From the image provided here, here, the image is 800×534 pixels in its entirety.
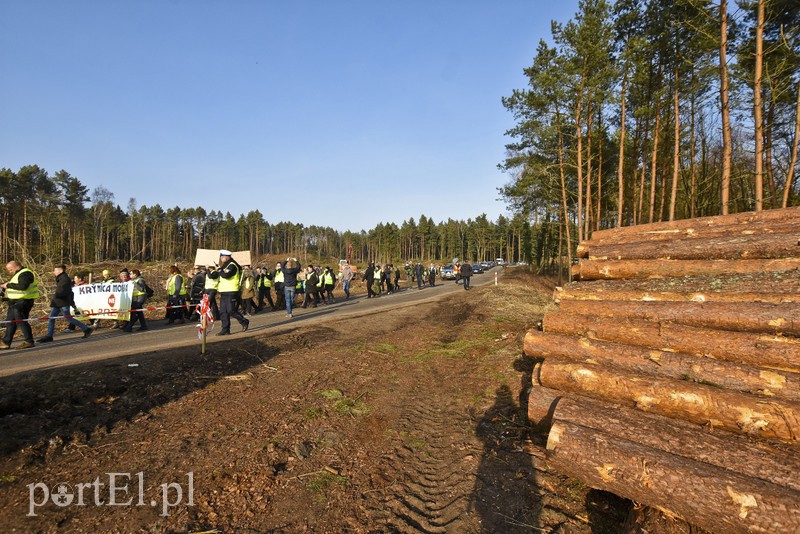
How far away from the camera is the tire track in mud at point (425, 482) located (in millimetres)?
3160

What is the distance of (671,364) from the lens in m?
4.27

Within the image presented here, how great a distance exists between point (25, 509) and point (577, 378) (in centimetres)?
534

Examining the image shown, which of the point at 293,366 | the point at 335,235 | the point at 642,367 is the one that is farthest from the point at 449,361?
the point at 335,235

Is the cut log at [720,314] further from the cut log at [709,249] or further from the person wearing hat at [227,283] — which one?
the person wearing hat at [227,283]

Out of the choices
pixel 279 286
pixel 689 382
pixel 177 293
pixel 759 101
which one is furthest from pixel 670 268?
pixel 279 286

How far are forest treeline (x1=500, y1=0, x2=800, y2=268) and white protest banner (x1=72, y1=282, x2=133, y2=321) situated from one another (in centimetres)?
1862

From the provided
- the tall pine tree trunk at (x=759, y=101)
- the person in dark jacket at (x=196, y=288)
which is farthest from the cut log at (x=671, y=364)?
the person in dark jacket at (x=196, y=288)

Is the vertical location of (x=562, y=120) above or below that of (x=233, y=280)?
above

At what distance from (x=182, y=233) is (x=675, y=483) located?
334ft

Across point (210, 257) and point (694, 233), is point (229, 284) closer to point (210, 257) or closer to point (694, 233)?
point (694, 233)

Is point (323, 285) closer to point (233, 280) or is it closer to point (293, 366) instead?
point (233, 280)

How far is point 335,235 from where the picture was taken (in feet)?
442

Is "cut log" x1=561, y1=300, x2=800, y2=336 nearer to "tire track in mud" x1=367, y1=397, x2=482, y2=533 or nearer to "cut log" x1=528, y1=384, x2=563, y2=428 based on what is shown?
"cut log" x1=528, y1=384, x2=563, y2=428

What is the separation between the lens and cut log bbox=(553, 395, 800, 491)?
2.84 metres
